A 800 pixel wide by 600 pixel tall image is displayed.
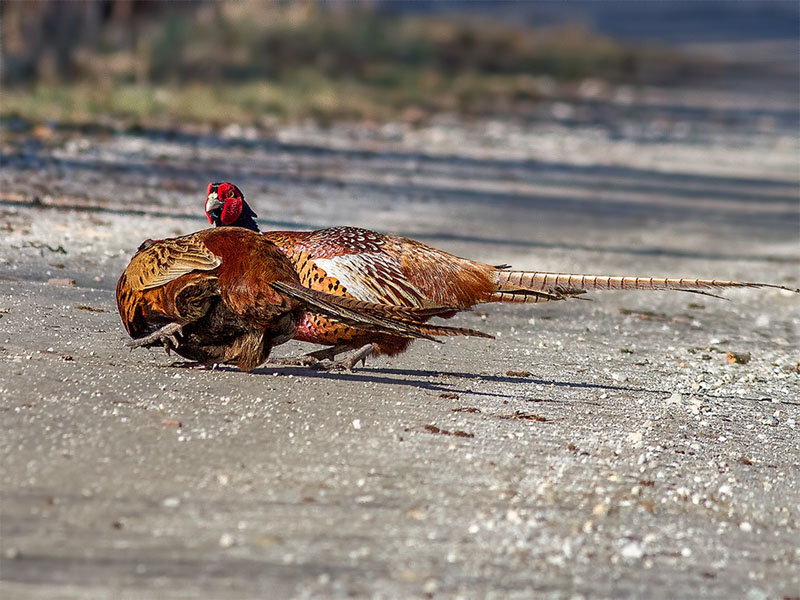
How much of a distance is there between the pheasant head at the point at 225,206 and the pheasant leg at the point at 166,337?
52cm

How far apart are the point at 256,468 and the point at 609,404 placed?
186 centimetres

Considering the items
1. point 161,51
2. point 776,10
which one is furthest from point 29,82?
point 776,10

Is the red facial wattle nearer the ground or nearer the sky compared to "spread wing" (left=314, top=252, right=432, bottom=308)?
nearer the sky

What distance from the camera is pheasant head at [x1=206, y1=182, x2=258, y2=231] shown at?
17.7 feet

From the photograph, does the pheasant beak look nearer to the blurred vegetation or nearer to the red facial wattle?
the red facial wattle

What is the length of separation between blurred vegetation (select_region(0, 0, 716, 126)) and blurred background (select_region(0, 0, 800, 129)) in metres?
0.04

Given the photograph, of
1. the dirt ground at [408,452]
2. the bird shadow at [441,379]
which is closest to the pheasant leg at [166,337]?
the dirt ground at [408,452]

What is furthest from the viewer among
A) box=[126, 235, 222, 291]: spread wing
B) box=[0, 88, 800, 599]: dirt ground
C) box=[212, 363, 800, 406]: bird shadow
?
box=[212, 363, 800, 406]: bird shadow

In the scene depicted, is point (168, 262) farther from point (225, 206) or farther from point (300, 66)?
point (300, 66)

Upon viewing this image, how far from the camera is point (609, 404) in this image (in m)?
5.66

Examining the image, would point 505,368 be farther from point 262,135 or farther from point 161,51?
point 161,51

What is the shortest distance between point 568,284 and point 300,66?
20.1m

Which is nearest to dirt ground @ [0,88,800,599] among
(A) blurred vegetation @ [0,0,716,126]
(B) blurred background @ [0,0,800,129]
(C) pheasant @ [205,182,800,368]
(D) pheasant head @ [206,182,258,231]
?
(C) pheasant @ [205,182,800,368]

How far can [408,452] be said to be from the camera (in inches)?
186
